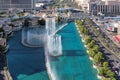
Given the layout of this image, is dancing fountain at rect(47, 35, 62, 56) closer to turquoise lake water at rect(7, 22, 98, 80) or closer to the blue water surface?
turquoise lake water at rect(7, 22, 98, 80)

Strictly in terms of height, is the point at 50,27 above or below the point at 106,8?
below

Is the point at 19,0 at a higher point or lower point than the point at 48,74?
higher

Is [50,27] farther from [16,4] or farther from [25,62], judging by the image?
[16,4]

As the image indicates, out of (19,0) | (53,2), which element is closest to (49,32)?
(19,0)

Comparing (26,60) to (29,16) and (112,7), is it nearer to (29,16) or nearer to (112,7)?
(29,16)

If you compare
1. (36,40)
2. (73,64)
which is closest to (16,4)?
(36,40)

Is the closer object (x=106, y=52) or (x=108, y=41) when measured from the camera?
(x=106, y=52)

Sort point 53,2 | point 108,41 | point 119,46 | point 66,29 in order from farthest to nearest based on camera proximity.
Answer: point 53,2, point 66,29, point 108,41, point 119,46
